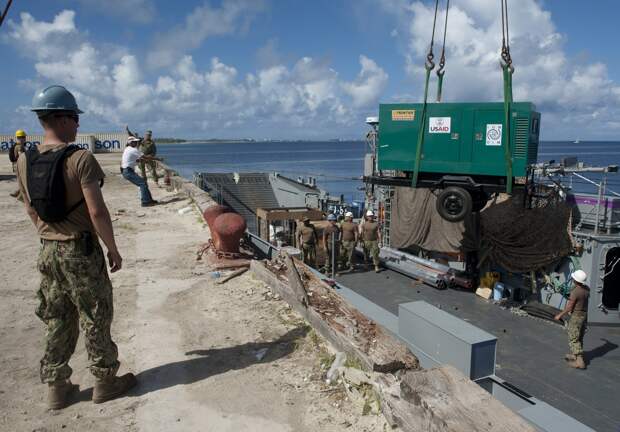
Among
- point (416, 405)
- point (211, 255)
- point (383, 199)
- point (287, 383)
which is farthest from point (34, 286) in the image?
point (383, 199)

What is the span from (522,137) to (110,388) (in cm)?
917

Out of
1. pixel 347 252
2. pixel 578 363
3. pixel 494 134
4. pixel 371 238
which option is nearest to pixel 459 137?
pixel 494 134

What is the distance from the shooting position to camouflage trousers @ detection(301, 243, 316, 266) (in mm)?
13548

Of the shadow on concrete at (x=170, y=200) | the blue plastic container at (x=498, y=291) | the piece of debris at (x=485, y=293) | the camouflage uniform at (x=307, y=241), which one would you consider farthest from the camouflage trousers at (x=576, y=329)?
the shadow on concrete at (x=170, y=200)

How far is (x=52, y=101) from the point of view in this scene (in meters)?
2.84

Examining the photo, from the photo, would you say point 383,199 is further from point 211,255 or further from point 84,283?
point 84,283

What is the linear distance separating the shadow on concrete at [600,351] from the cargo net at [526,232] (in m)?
2.44

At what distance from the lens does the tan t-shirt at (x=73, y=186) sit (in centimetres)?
279

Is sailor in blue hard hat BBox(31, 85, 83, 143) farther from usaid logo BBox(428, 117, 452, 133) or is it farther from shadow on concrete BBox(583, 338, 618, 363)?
shadow on concrete BBox(583, 338, 618, 363)

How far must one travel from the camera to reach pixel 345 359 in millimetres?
3582

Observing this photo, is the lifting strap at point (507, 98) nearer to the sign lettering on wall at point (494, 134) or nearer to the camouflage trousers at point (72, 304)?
the sign lettering on wall at point (494, 134)

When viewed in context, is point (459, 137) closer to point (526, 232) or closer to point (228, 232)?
point (526, 232)

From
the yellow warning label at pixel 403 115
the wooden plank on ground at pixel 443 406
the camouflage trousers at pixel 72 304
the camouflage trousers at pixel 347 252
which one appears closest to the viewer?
the wooden plank on ground at pixel 443 406

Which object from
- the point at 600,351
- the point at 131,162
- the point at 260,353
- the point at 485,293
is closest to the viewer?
the point at 260,353
